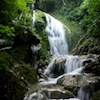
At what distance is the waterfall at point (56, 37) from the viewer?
780 inches

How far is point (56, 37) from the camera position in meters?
20.7

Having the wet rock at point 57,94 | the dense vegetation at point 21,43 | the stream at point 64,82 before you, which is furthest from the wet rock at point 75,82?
the dense vegetation at point 21,43

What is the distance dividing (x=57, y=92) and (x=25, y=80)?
2003 mm

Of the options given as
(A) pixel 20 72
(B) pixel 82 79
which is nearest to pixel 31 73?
(A) pixel 20 72

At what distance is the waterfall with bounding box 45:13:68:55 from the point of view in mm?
19812

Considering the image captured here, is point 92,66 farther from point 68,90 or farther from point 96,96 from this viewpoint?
point 96,96

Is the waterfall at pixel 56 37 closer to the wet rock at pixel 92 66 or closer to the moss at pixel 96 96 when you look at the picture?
the wet rock at pixel 92 66

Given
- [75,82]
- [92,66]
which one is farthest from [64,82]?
[92,66]

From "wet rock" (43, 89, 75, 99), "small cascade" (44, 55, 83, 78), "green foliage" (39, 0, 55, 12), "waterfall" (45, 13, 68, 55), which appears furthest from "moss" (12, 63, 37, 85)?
"green foliage" (39, 0, 55, 12)

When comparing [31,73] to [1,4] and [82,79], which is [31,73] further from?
[1,4]

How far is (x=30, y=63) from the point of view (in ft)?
41.3

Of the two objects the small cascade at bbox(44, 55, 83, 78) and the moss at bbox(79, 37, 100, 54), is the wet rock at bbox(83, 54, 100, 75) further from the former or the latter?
the moss at bbox(79, 37, 100, 54)

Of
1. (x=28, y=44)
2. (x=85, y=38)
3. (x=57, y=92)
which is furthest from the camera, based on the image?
(x=85, y=38)

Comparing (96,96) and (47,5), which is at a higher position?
(47,5)
